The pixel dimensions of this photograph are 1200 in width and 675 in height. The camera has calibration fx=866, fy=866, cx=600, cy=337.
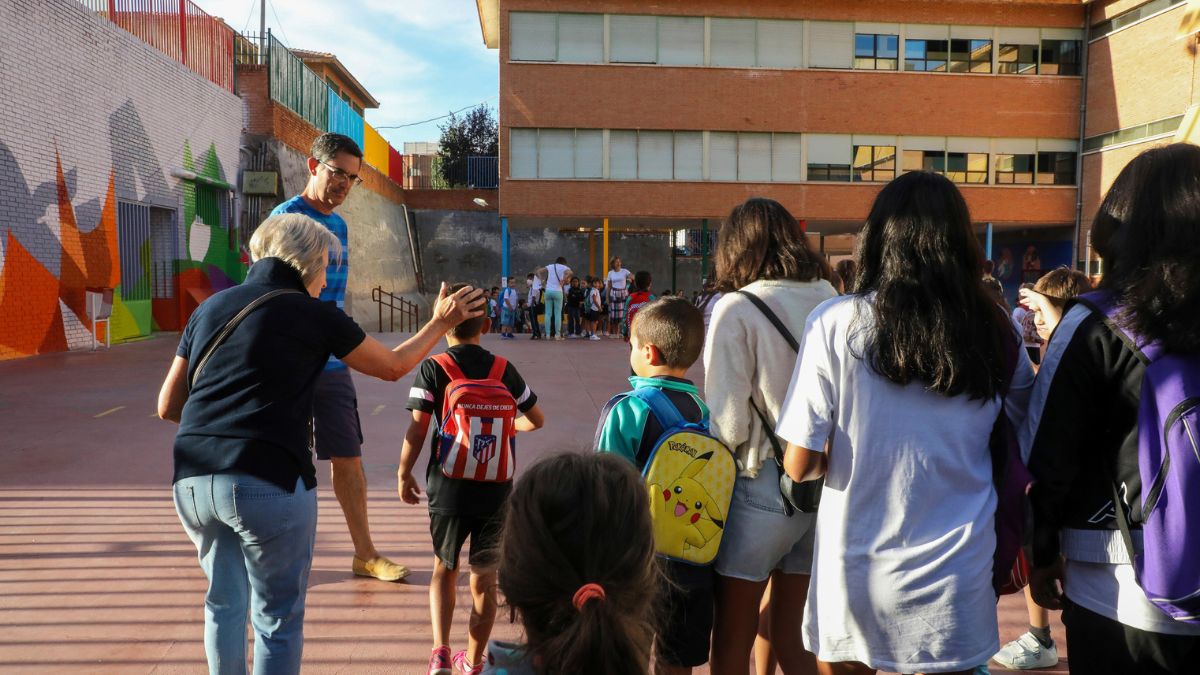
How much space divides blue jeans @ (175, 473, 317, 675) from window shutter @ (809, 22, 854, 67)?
27194mm

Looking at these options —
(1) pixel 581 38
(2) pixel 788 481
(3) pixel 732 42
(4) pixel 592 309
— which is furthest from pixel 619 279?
(2) pixel 788 481

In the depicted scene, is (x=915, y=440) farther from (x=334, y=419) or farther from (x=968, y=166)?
(x=968, y=166)

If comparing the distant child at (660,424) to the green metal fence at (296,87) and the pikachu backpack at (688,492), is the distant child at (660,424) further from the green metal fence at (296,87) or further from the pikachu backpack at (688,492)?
the green metal fence at (296,87)

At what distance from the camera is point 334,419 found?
4164 millimetres

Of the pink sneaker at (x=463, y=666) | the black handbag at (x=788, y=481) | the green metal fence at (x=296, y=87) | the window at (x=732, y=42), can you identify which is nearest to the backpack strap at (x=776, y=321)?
the black handbag at (x=788, y=481)

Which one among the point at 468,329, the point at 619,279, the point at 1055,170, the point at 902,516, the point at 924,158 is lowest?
the point at 902,516

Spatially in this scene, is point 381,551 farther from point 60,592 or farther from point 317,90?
point 317,90

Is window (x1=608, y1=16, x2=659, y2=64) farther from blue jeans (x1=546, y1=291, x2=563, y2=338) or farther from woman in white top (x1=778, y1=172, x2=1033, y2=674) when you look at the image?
woman in white top (x1=778, y1=172, x2=1033, y2=674)

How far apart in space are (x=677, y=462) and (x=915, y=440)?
695mm

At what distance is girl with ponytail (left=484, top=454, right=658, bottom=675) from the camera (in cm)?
155

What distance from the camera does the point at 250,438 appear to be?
2.48 metres

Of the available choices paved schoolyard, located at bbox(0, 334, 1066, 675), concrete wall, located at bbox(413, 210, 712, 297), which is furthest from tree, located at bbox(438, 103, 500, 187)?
paved schoolyard, located at bbox(0, 334, 1066, 675)

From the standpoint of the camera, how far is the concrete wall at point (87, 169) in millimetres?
13438

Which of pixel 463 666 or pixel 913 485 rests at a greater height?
pixel 913 485
